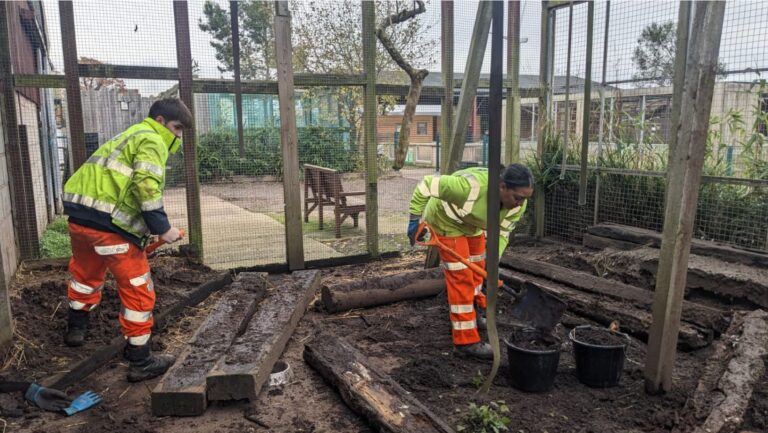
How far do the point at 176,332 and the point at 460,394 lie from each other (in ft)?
8.26

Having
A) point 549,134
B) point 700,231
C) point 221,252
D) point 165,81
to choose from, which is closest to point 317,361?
point 221,252

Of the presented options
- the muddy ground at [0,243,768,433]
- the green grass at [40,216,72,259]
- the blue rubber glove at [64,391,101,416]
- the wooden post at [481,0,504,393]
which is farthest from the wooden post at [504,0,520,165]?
the blue rubber glove at [64,391,101,416]

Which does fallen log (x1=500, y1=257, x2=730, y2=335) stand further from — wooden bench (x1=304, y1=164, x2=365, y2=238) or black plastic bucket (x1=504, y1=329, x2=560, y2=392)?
wooden bench (x1=304, y1=164, x2=365, y2=238)

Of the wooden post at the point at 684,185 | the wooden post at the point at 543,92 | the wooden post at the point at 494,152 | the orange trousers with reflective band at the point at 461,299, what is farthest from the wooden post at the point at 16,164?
the wooden post at the point at 543,92

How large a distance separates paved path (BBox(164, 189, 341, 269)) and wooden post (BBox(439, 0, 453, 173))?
2.08 m

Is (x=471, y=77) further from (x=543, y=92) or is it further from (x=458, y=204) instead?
(x=543, y=92)

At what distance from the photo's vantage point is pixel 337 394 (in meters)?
3.50

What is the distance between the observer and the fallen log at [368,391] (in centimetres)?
285

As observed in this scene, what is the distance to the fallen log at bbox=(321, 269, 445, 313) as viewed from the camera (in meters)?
5.12

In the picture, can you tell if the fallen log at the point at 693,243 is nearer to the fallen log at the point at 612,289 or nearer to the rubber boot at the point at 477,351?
the fallen log at the point at 612,289

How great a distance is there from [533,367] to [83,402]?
281 centimetres

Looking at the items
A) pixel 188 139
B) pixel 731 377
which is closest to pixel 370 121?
pixel 188 139

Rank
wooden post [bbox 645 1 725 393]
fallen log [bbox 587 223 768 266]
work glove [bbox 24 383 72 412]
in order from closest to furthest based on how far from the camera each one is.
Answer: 1. wooden post [bbox 645 1 725 393]
2. work glove [bbox 24 383 72 412]
3. fallen log [bbox 587 223 768 266]

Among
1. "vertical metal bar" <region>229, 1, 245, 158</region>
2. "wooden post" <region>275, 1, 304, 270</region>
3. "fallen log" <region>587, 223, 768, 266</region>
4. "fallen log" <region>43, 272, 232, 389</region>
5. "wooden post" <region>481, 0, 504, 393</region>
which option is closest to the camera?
"wooden post" <region>481, 0, 504, 393</region>
